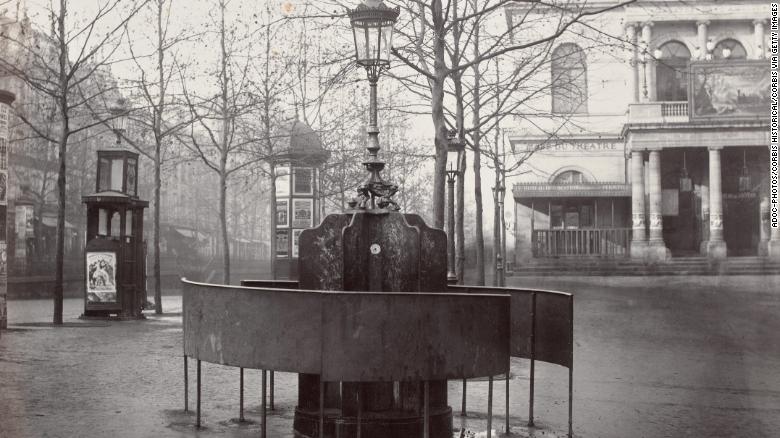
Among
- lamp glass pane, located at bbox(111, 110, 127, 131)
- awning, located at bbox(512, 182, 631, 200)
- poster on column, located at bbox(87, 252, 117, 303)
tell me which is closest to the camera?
poster on column, located at bbox(87, 252, 117, 303)

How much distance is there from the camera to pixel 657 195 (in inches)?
1615

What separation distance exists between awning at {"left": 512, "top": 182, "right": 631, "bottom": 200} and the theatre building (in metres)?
0.06

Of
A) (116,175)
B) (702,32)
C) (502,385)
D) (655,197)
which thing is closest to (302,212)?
(116,175)

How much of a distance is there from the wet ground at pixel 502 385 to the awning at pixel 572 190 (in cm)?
2234

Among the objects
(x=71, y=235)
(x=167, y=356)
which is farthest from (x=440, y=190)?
(x=71, y=235)

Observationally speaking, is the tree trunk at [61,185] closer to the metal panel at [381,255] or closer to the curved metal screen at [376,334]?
the metal panel at [381,255]

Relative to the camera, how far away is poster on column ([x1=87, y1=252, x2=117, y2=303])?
1827cm

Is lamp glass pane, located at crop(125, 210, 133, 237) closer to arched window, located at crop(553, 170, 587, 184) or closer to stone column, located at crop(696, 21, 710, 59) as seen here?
arched window, located at crop(553, 170, 587, 184)

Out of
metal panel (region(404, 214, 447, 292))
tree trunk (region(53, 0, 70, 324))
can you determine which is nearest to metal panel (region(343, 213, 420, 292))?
metal panel (region(404, 214, 447, 292))

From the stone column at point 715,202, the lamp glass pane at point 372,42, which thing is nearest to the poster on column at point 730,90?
the stone column at point 715,202

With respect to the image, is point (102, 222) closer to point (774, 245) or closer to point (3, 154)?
point (3, 154)

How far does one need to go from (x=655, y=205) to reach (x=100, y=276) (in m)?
29.1

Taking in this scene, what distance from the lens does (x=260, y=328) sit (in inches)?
222

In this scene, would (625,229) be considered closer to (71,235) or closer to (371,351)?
(71,235)
